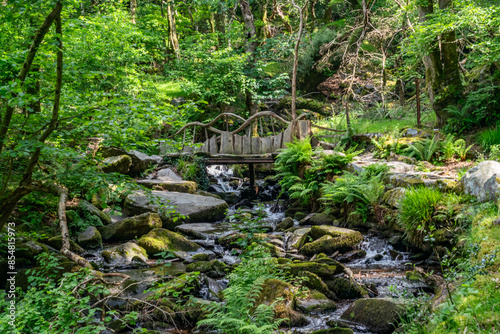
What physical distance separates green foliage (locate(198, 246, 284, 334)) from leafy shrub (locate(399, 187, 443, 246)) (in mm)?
2762

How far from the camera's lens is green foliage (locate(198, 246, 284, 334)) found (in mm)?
3180

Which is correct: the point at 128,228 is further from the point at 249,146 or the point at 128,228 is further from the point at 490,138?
the point at 490,138

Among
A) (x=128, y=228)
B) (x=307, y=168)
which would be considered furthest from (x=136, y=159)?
(x=307, y=168)

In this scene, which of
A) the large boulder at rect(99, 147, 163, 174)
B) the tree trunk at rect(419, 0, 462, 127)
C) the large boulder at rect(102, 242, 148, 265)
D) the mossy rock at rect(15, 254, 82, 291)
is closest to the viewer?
the mossy rock at rect(15, 254, 82, 291)

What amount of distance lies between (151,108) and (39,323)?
2119mm

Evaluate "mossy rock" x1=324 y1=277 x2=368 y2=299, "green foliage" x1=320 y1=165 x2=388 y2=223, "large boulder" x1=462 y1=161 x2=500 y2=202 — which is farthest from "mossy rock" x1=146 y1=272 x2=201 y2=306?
"large boulder" x1=462 y1=161 x2=500 y2=202

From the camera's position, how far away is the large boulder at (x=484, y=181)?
5.10m

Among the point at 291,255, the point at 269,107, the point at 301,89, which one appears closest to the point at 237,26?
the point at 269,107

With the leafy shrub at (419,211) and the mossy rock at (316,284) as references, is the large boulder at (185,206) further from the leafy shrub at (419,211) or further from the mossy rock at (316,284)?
the leafy shrub at (419,211)

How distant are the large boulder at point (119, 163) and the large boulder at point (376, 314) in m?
7.81

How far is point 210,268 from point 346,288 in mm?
2239

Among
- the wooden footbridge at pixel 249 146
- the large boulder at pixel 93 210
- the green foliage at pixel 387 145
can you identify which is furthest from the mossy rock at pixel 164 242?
the green foliage at pixel 387 145

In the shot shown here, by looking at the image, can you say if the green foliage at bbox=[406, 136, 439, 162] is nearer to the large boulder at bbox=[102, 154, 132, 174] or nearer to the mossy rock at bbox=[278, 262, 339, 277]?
the mossy rock at bbox=[278, 262, 339, 277]

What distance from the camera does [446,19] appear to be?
24.3 feet
